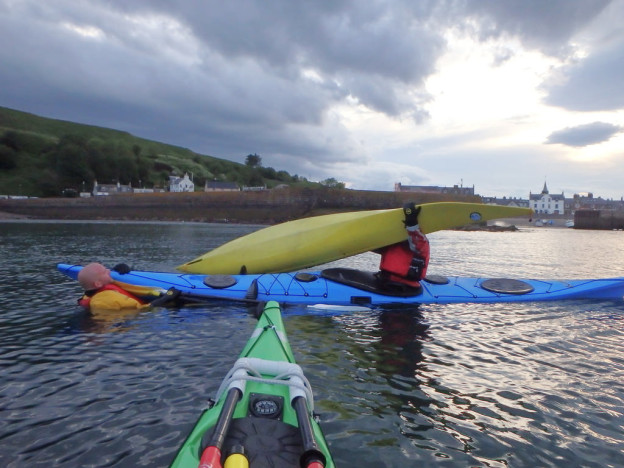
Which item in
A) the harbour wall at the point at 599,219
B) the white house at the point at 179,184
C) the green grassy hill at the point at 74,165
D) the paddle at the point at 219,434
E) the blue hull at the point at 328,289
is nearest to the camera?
the paddle at the point at 219,434

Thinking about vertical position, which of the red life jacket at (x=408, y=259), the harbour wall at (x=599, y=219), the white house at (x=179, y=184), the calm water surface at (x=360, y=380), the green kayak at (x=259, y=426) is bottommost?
the calm water surface at (x=360, y=380)

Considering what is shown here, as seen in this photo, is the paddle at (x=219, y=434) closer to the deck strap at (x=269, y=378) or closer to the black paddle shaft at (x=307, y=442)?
the deck strap at (x=269, y=378)

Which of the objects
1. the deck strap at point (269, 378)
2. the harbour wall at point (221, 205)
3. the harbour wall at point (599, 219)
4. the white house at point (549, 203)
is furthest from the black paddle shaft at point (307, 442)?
the white house at point (549, 203)

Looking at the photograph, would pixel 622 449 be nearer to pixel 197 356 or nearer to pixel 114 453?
pixel 114 453

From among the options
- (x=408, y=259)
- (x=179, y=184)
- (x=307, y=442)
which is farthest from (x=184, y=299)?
(x=179, y=184)

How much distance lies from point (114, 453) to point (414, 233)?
7292 mm

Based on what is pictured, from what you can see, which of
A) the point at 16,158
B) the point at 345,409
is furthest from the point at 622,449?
the point at 16,158

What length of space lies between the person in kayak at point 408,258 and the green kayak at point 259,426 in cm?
648

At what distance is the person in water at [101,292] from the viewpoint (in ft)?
29.9

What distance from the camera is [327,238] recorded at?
11234 mm

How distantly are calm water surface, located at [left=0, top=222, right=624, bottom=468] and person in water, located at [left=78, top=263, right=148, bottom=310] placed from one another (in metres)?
0.41

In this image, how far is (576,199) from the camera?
143 metres

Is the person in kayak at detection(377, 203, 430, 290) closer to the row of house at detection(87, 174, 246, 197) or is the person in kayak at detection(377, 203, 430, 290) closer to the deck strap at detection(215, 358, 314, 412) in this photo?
the deck strap at detection(215, 358, 314, 412)

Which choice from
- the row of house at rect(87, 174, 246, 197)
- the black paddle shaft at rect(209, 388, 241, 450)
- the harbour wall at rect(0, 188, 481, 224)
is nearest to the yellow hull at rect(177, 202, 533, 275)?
the black paddle shaft at rect(209, 388, 241, 450)
